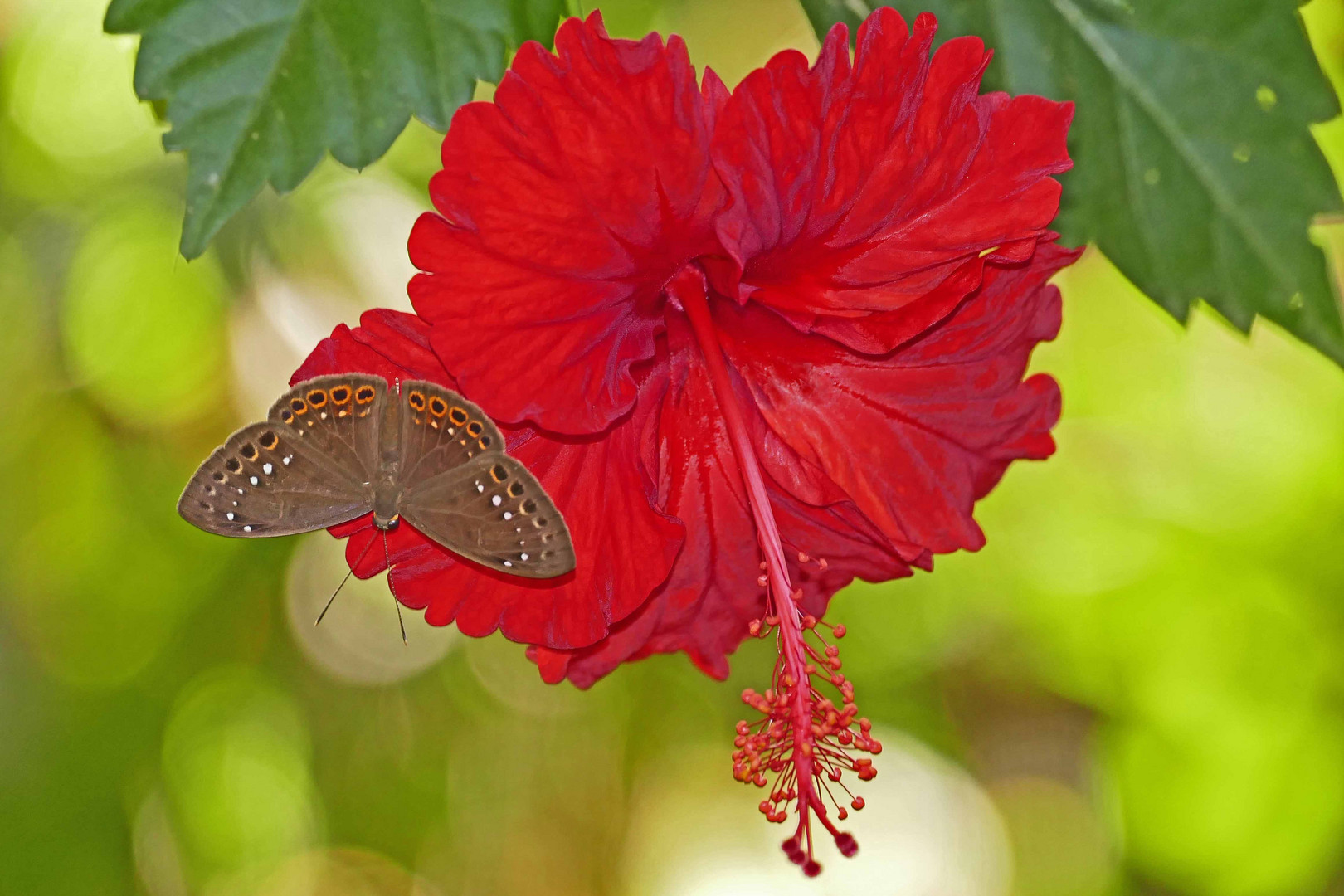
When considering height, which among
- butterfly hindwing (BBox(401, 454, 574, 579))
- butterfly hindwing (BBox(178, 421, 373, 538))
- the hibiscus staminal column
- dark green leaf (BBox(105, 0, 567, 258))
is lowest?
the hibiscus staminal column

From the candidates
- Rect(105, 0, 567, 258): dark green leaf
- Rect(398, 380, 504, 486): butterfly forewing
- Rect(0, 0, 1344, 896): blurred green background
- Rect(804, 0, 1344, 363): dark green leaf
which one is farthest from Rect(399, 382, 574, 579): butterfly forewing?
Rect(0, 0, 1344, 896): blurred green background

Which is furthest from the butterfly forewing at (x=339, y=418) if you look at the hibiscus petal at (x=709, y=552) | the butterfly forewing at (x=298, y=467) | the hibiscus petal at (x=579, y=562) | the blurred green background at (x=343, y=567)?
the blurred green background at (x=343, y=567)

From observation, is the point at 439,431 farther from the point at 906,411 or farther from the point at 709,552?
the point at 906,411

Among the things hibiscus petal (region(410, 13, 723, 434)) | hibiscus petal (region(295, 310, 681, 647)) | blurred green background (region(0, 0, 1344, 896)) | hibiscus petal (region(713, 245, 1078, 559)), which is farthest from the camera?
blurred green background (region(0, 0, 1344, 896))

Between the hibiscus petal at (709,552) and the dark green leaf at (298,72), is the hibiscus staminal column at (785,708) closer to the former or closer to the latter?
the hibiscus petal at (709,552)

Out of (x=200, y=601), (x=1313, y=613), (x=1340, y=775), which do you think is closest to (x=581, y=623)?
(x=200, y=601)

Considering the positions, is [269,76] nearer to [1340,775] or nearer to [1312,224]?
[1312,224]

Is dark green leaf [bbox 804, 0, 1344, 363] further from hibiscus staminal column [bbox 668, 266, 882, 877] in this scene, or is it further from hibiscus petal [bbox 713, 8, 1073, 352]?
hibiscus staminal column [bbox 668, 266, 882, 877]
